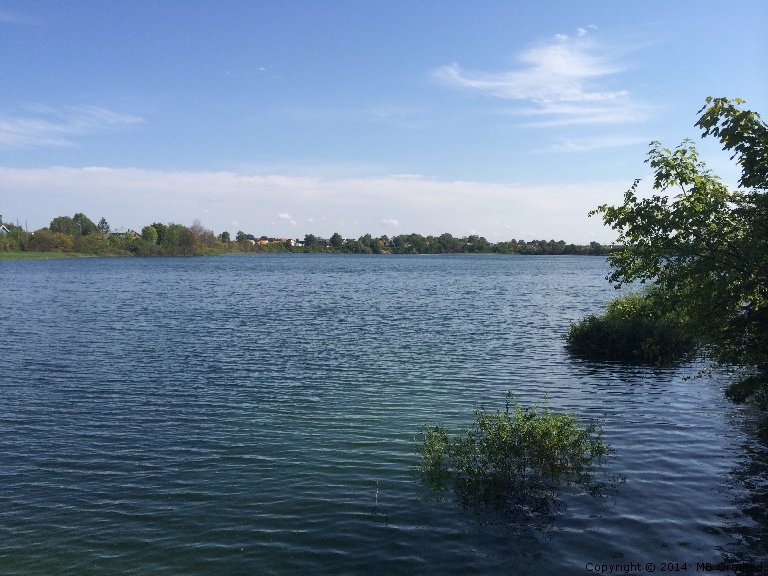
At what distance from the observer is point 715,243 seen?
45.2 feet

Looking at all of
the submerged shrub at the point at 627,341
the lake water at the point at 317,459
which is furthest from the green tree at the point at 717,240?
the submerged shrub at the point at 627,341

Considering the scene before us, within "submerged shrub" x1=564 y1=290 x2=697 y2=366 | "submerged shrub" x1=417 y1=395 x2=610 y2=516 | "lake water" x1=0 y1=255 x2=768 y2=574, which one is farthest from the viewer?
"submerged shrub" x1=564 y1=290 x2=697 y2=366

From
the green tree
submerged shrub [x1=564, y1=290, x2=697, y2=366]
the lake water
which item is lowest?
the lake water

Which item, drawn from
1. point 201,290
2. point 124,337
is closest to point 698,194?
point 124,337

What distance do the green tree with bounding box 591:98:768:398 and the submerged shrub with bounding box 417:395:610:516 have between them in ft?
13.0

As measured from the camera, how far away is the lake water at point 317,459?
435 inches

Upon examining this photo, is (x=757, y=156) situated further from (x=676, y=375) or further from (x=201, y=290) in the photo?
(x=201, y=290)

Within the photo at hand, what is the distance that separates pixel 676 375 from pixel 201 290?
59432 millimetres

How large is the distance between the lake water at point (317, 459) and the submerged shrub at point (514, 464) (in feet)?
1.75

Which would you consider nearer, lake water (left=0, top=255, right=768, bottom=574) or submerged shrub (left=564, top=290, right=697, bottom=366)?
lake water (left=0, top=255, right=768, bottom=574)

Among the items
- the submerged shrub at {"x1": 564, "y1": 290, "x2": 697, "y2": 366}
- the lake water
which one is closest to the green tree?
the lake water

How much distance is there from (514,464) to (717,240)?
660 cm

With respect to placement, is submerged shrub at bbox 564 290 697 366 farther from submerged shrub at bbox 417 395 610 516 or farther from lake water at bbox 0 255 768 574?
submerged shrub at bbox 417 395 610 516

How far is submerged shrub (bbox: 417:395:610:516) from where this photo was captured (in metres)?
13.1
